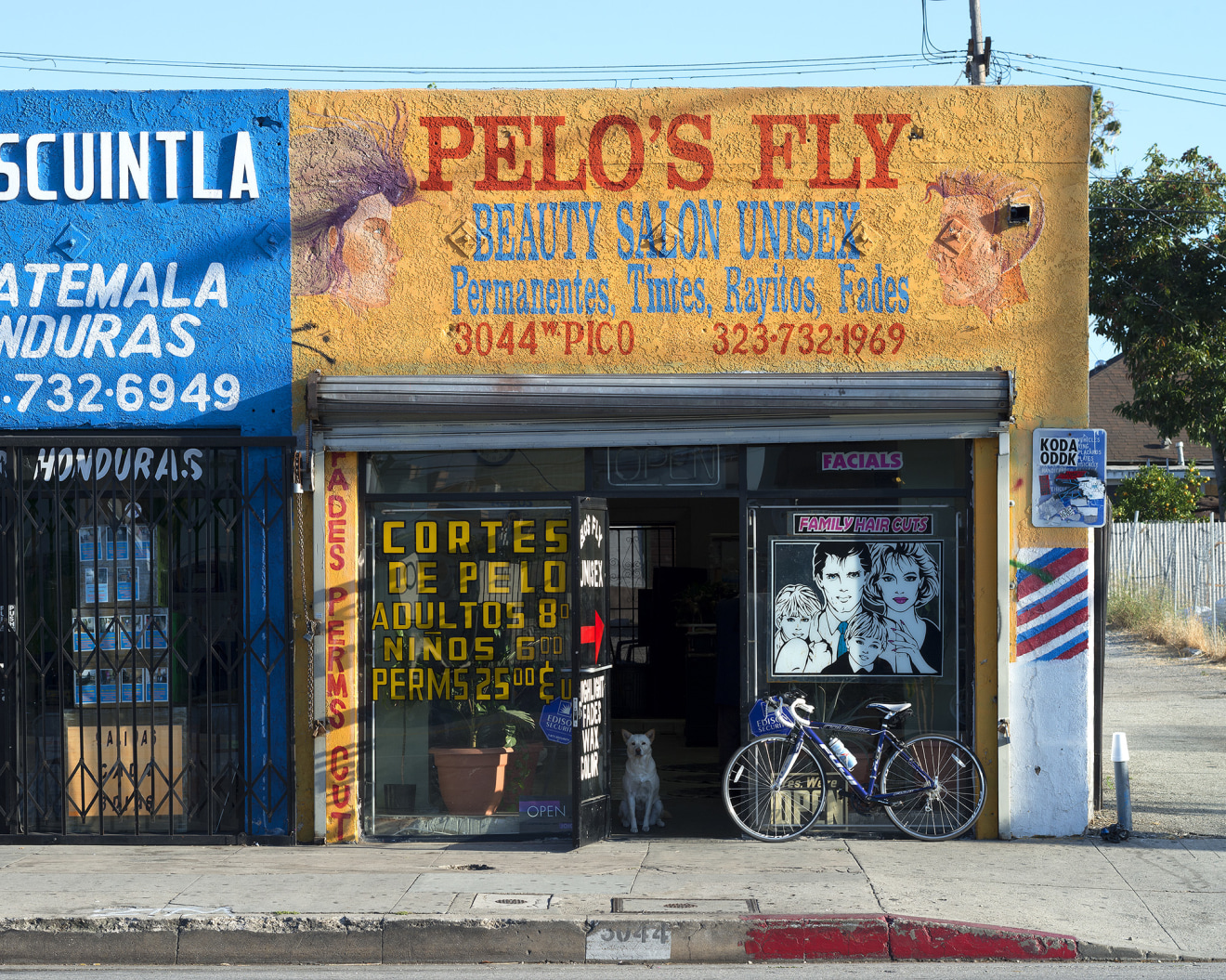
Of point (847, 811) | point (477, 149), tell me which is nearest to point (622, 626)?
point (847, 811)

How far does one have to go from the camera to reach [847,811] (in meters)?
9.13

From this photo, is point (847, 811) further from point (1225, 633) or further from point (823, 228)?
point (1225, 633)

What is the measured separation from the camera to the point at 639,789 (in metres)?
9.39

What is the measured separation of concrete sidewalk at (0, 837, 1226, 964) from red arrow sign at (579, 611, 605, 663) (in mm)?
1452

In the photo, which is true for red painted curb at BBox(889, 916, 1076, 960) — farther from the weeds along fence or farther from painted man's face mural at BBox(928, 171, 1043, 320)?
Answer: the weeds along fence

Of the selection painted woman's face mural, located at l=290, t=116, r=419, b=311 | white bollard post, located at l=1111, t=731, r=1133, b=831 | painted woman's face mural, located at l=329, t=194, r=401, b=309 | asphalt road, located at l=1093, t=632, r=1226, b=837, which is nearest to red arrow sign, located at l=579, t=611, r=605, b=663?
painted woman's face mural, located at l=329, t=194, r=401, b=309

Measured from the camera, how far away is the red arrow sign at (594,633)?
8719 millimetres

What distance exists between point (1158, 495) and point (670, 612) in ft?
50.3

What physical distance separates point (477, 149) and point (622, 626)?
7925 mm

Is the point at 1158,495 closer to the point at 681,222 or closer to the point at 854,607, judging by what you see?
the point at 854,607

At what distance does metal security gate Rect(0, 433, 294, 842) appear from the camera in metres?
9.02

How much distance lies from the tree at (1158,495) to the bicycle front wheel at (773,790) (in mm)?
18936

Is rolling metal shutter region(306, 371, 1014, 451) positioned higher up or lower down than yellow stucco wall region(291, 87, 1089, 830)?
lower down

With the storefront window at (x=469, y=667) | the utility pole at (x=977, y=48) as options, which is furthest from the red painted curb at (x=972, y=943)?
the utility pole at (x=977, y=48)
